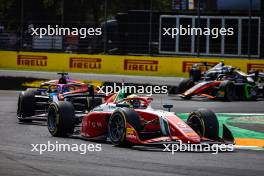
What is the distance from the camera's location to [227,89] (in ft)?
72.0

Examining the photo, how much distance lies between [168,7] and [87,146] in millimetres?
23027

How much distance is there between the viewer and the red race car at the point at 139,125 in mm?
11281

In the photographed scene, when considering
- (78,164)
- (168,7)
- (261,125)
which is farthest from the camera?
(168,7)

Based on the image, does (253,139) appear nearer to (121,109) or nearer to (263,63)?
(121,109)

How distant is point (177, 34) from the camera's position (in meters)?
29.8

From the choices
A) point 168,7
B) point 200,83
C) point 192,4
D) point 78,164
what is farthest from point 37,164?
point 168,7

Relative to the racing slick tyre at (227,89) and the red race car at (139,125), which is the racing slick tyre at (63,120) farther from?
the racing slick tyre at (227,89)

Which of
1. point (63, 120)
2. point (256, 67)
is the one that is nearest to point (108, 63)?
point (256, 67)

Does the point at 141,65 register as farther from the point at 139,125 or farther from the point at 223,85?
the point at 139,125

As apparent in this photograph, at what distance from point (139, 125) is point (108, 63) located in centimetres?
1773

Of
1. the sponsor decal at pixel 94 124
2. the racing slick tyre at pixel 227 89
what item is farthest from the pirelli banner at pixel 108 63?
the sponsor decal at pixel 94 124

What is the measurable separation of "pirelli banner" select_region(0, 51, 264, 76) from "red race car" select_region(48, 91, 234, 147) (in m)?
14.9

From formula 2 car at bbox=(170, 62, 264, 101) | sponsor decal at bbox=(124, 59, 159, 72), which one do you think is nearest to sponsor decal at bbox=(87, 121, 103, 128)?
formula 2 car at bbox=(170, 62, 264, 101)

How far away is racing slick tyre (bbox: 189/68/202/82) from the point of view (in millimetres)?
22795
